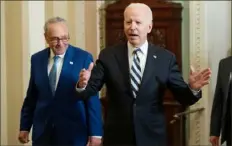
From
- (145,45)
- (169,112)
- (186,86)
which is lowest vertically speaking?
(169,112)

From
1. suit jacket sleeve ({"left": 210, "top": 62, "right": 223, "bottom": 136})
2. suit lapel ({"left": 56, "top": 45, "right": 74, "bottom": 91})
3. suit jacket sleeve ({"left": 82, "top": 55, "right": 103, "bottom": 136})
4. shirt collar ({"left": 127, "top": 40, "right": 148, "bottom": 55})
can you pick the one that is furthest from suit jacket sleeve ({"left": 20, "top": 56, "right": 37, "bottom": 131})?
suit jacket sleeve ({"left": 210, "top": 62, "right": 223, "bottom": 136})

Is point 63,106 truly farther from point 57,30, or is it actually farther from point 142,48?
point 142,48

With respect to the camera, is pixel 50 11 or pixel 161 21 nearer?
pixel 161 21

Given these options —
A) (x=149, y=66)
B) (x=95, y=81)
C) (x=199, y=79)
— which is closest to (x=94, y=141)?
(x=95, y=81)

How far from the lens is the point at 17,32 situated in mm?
3998

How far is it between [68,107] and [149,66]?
0.72 metres

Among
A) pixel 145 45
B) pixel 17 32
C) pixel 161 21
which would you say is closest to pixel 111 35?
pixel 161 21

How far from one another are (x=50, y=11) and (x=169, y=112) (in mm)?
1425

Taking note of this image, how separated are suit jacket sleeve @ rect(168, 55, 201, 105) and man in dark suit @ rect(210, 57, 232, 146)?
73 centimetres

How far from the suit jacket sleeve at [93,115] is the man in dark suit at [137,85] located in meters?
0.46

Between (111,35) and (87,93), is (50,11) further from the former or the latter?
(87,93)

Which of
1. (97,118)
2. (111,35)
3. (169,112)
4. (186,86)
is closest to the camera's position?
(186,86)

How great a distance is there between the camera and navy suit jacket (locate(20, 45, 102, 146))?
2662mm

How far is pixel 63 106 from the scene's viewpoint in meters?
2.67
